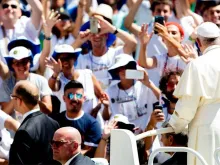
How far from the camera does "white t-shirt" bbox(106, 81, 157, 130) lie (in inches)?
407

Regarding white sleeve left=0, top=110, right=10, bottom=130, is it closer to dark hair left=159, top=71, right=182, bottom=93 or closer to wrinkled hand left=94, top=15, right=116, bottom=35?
dark hair left=159, top=71, right=182, bottom=93

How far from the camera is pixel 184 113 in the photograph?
709 cm

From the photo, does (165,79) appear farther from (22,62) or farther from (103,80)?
(22,62)

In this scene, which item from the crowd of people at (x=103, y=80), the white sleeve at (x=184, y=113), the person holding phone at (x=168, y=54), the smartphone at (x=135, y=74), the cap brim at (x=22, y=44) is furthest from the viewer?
the cap brim at (x=22, y=44)

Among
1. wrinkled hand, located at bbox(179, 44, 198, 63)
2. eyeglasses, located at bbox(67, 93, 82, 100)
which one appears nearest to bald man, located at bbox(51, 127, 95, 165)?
eyeglasses, located at bbox(67, 93, 82, 100)

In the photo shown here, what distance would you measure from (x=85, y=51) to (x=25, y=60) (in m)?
1.56

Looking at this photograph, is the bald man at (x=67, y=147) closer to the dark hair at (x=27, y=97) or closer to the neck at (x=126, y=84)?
the dark hair at (x=27, y=97)

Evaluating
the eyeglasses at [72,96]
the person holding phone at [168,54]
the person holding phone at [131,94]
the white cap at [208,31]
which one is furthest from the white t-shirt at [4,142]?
the white cap at [208,31]

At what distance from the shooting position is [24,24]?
446 inches

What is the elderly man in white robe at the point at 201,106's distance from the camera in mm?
7125

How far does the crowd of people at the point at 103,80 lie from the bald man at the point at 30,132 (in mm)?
10

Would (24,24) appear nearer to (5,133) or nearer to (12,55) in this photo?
(12,55)

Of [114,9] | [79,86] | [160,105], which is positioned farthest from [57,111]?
[114,9]

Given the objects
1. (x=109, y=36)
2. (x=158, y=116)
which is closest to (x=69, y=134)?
(x=158, y=116)
